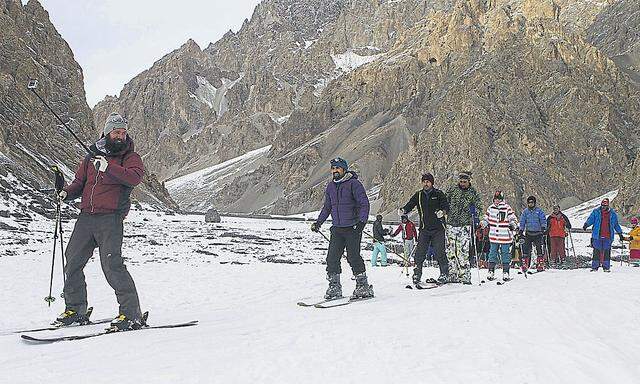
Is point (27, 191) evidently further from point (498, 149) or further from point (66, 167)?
point (498, 149)

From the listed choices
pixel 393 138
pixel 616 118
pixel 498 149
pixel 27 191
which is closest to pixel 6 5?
pixel 27 191

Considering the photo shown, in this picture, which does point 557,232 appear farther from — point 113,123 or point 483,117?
point 483,117

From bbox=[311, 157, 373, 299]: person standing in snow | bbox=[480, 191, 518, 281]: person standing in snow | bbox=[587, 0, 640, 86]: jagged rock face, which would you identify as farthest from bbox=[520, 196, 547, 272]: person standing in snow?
bbox=[587, 0, 640, 86]: jagged rock face

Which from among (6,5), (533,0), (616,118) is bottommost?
(616,118)

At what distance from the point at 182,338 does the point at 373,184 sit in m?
125

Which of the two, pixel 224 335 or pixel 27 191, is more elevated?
pixel 27 191

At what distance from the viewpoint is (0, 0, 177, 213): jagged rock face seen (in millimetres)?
44306

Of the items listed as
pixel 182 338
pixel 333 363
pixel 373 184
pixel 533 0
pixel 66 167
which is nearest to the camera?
pixel 333 363

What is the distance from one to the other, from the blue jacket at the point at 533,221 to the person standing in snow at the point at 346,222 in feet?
30.8

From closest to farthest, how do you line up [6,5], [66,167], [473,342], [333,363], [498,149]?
[333,363], [473,342], [66,167], [6,5], [498,149]

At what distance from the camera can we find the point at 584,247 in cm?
4022

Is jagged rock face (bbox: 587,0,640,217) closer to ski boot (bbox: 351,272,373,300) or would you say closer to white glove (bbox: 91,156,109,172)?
ski boot (bbox: 351,272,373,300)

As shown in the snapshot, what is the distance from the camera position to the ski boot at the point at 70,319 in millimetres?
7613

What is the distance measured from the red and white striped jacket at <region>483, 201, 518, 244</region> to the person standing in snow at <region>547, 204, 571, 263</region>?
756 centimetres
